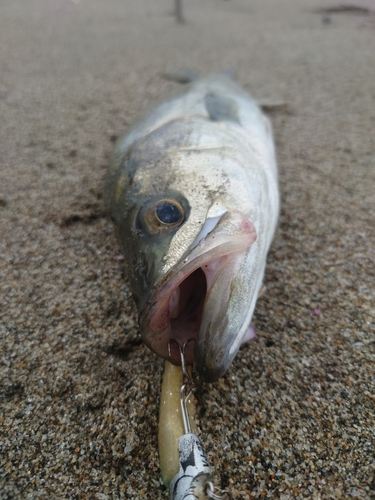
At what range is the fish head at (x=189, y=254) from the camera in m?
1.21

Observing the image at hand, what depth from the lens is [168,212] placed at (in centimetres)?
147

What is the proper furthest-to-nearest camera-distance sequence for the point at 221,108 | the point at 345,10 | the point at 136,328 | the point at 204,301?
the point at 345,10 → the point at 221,108 → the point at 136,328 → the point at 204,301

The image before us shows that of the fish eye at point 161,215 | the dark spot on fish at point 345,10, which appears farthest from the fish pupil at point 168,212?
the dark spot on fish at point 345,10

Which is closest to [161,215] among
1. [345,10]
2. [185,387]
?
[185,387]

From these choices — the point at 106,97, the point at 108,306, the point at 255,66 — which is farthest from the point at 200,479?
the point at 255,66

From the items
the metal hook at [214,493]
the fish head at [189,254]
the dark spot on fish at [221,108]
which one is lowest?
the metal hook at [214,493]

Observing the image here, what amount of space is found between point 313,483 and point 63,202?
6.65 ft

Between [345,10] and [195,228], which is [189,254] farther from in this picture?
[345,10]

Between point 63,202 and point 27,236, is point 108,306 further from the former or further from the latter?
point 63,202

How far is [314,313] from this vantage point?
1.71m

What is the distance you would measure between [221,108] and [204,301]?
1688 mm

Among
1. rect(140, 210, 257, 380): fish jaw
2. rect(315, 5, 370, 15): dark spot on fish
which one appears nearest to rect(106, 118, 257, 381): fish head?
rect(140, 210, 257, 380): fish jaw

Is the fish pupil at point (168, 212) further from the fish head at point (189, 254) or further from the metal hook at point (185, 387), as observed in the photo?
the metal hook at point (185, 387)

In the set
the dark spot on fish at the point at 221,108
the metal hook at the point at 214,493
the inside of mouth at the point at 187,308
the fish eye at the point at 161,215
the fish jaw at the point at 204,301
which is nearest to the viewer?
the metal hook at the point at 214,493
